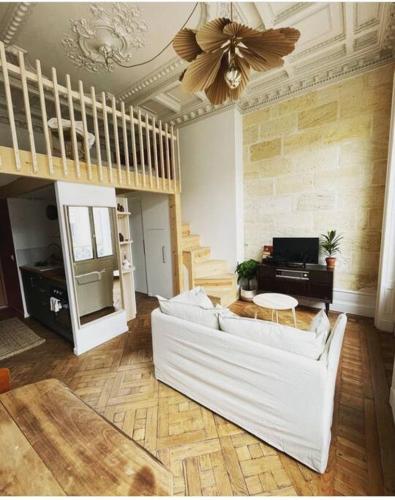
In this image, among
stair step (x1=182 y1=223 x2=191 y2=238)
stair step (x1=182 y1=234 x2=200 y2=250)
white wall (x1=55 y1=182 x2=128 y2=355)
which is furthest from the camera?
stair step (x1=182 y1=223 x2=191 y2=238)

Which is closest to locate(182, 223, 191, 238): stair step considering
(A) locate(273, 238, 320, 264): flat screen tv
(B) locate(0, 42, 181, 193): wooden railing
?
(B) locate(0, 42, 181, 193): wooden railing

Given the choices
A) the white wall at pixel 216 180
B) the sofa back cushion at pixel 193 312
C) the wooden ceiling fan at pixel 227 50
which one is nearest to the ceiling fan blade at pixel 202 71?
the wooden ceiling fan at pixel 227 50

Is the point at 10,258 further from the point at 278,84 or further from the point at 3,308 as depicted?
the point at 278,84

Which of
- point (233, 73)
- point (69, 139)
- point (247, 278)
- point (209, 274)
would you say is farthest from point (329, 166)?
point (69, 139)

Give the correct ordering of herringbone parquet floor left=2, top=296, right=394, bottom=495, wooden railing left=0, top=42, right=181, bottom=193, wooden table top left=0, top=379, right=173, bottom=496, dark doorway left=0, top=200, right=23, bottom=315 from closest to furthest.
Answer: wooden table top left=0, top=379, right=173, bottom=496 < herringbone parquet floor left=2, top=296, right=394, bottom=495 < wooden railing left=0, top=42, right=181, bottom=193 < dark doorway left=0, top=200, right=23, bottom=315

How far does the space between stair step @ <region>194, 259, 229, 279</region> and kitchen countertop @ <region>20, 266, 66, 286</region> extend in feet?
6.90

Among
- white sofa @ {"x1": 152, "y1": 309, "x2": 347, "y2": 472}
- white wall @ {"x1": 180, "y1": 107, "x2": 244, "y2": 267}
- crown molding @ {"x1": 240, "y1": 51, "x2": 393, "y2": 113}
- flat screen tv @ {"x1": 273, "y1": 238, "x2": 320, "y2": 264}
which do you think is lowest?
white sofa @ {"x1": 152, "y1": 309, "x2": 347, "y2": 472}

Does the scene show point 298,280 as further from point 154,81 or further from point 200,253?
point 154,81

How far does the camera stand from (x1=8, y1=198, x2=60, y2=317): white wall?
3.77 metres

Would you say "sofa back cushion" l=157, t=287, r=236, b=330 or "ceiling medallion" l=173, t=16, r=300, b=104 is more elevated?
"ceiling medallion" l=173, t=16, r=300, b=104

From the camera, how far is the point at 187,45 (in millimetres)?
1263

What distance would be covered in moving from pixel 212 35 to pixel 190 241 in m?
3.37

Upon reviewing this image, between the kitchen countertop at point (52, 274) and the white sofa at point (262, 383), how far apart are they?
5.75 feet

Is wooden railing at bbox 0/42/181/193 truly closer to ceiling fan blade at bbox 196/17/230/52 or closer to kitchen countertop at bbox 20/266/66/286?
kitchen countertop at bbox 20/266/66/286
